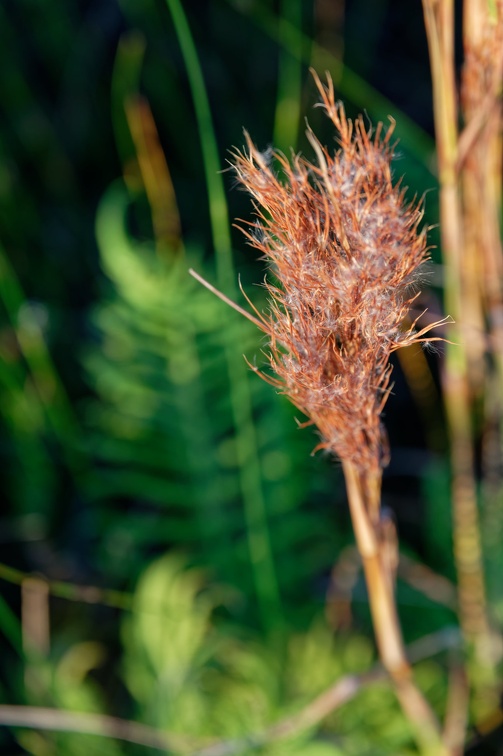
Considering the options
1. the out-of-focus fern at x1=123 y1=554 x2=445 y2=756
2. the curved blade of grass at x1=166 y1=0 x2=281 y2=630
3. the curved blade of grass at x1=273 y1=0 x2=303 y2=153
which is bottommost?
the out-of-focus fern at x1=123 y1=554 x2=445 y2=756

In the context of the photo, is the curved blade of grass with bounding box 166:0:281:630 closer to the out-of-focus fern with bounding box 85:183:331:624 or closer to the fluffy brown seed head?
the out-of-focus fern with bounding box 85:183:331:624

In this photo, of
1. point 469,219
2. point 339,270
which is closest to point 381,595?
point 339,270

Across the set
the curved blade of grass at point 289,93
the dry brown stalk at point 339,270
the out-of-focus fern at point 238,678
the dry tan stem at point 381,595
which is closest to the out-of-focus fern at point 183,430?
the out-of-focus fern at point 238,678

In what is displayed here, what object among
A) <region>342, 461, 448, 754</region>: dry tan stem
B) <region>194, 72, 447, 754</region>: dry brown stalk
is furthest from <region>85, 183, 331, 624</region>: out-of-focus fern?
<region>194, 72, 447, 754</region>: dry brown stalk

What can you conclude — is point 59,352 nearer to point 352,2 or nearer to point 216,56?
point 216,56

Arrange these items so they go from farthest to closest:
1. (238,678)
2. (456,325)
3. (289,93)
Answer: (289,93), (238,678), (456,325)

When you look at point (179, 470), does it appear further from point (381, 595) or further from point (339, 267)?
point (339, 267)

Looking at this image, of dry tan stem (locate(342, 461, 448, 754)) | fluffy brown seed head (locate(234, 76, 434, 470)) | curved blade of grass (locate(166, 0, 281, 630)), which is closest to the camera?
fluffy brown seed head (locate(234, 76, 434, 470))

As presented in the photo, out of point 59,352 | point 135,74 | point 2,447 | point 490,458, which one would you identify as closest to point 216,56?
point 135,74
